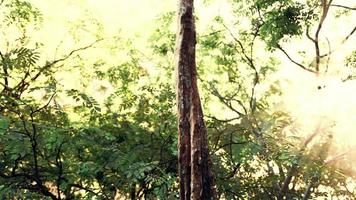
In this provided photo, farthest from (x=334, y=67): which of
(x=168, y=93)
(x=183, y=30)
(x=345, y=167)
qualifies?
(x=183, y=30)

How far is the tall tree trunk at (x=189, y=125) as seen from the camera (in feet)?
14.8

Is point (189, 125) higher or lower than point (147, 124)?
lower

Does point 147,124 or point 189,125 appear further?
point 147,124

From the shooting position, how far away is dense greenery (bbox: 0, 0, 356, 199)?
624 cm

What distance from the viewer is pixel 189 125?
4.87 m

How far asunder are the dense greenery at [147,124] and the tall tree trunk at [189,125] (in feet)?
3.04

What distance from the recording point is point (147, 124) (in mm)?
8711

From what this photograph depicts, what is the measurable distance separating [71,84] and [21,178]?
255 inches

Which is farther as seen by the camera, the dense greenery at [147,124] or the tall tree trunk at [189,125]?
the dense greenery at [147,124]

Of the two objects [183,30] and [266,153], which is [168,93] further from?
[183,30]

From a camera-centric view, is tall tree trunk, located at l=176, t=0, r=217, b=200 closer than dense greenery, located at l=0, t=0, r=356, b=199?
Yes

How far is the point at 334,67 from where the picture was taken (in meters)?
12.2

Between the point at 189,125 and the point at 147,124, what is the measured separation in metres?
3.90

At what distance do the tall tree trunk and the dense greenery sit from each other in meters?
0.93
